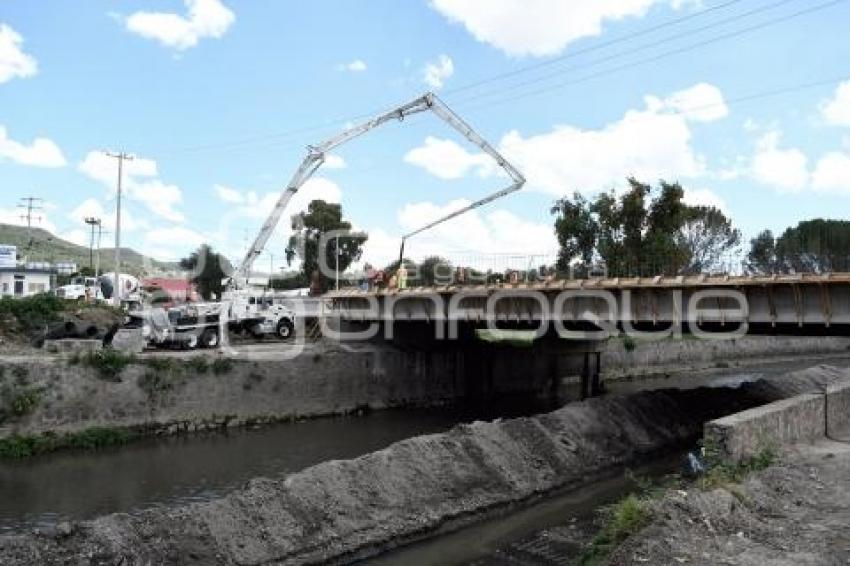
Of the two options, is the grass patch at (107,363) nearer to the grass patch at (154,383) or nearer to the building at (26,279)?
the grass patch at (154,383)

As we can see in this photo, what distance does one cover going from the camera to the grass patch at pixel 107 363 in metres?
30.7

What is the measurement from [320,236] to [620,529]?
72.3 meters

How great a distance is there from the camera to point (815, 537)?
42.5 ft

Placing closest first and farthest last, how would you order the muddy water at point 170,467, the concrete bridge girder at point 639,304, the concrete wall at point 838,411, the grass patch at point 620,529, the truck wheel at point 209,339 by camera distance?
1. the grass patch at point 620,529
2. the muddy water at point 170,467
3. the concrete wall at point 838,411
4. the concrete bridge girder at point 639,304
5. the truck wheel at point 209,339

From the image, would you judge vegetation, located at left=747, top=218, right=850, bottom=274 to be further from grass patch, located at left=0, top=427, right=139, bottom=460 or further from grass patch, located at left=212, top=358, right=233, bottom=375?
grass patch, located at left=0, top=427, right=139, bottom=460

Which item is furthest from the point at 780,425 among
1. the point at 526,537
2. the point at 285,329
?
the point at 285,329

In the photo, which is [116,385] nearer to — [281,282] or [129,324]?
[129,324]

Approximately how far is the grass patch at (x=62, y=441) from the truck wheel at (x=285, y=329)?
14921 mm

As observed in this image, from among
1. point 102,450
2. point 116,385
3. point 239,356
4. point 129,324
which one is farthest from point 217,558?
point 129,324

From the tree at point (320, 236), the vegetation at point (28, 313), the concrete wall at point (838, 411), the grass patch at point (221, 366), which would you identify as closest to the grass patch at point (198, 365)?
the grass patch at point (221, 366)

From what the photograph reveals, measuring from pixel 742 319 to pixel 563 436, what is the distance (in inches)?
283

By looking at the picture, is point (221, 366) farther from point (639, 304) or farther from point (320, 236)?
point (320, 236)

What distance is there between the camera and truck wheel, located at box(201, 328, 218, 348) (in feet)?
129

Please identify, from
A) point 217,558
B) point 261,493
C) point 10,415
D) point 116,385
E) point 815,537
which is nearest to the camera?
point 815,537
